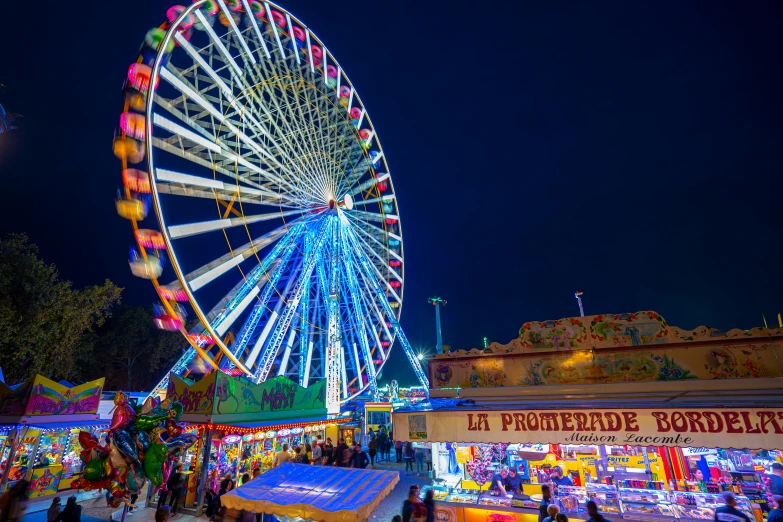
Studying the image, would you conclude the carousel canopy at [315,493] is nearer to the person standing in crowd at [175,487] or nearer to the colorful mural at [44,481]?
the person standing in crowd at [175,487]

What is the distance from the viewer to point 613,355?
24.3 ft

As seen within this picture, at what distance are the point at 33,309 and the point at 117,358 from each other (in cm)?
1431

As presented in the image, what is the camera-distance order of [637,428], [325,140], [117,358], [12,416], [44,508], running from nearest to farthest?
[637,428] < [44,508] < [12,416] < [325,140] < [117,358]

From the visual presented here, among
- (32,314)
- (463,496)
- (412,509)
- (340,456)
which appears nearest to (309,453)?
(340,456)

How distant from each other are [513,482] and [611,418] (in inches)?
128

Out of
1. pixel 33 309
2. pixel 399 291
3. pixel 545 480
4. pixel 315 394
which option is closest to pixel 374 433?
pixel 315 394

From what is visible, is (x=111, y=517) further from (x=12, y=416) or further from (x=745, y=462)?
(x=745, y=462)

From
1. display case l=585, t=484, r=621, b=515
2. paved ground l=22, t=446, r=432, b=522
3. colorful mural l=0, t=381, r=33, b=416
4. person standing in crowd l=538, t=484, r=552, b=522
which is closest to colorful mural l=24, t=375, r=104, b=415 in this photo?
colorful mural l=0, t=381, r=33, b=416

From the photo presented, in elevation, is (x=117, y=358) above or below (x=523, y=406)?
above

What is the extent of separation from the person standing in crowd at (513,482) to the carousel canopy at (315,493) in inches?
119

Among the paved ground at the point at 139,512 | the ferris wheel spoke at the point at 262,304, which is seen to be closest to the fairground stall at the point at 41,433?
the paved ground at the point at 139,512

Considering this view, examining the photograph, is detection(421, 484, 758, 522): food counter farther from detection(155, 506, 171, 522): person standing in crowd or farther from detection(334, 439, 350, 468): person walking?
detection(334, 439, 350, 468): person walking

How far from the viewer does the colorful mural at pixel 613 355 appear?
21.6 ft

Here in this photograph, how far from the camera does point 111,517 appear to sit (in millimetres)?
8891
